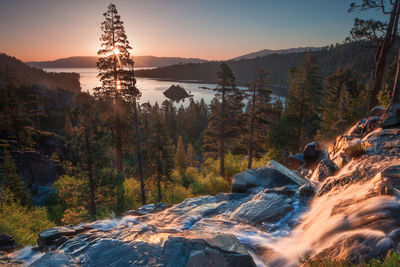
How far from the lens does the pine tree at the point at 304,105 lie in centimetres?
2886

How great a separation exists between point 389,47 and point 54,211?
106ft

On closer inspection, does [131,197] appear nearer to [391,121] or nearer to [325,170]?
[325,170]

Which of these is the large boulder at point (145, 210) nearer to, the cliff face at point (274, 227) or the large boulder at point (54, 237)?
the cliff face at point (274, 227)

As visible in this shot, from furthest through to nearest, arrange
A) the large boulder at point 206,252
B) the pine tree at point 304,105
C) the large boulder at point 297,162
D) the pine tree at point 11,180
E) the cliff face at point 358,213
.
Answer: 1. the pine tree at point 304,105
2. the pine tree at point 11,180
3. the large boulder at point 297,162
4. the large boulder at point 206,252
5. the cliff face at point 358,213

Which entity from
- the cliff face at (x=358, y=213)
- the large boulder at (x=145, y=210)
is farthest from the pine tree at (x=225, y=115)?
the cliff face at (x=358, y=213)

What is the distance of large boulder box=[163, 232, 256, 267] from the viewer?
510cm

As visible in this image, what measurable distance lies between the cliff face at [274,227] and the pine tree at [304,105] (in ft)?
60.1

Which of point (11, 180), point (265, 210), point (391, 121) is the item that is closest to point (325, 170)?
point (391, 121)

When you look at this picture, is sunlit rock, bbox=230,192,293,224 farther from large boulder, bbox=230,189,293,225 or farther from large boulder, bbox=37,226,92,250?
large boulder, bbox=37,226,92,250

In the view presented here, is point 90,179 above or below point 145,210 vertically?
above

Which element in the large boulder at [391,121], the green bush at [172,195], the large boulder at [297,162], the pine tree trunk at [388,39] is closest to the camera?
the large boulder at [391,121]

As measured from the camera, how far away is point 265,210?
891 cm

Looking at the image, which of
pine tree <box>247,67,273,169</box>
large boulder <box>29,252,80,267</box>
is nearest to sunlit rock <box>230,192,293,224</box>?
large boulder <box>29,252,80,267</box>

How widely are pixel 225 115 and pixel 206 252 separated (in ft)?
67.6
